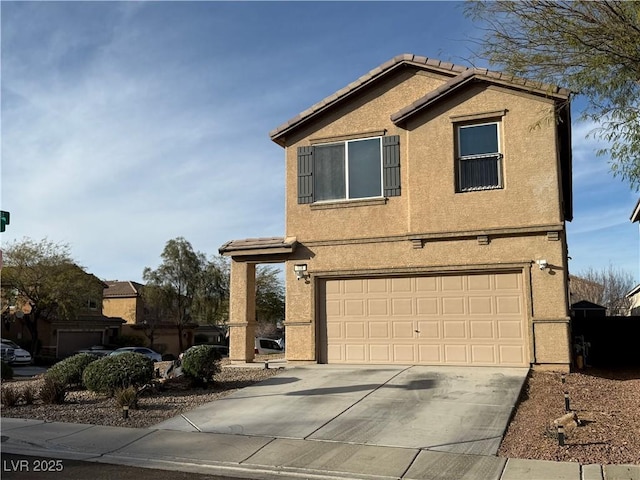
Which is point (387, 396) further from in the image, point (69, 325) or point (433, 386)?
point (69, 325)

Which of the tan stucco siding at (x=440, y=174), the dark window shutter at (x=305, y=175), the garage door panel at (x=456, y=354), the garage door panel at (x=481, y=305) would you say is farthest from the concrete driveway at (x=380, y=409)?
the dark window shutter at (x=305, y=175)

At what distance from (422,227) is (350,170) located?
2.62 metres

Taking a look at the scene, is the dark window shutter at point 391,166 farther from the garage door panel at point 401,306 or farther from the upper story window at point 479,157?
the garage door panel at point 401,306

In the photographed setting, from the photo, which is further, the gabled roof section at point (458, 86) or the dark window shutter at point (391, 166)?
the dark window shutter at point (391, 166)

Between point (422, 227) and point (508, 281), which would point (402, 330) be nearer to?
point (422, 227)

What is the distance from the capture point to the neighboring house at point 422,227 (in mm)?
13438

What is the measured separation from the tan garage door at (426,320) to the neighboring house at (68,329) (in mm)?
28325

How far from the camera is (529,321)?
1313 cm

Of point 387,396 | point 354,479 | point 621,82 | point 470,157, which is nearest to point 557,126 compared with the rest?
point 470,157

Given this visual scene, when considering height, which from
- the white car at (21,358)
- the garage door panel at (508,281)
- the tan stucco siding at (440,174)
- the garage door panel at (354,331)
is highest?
the tan stucco siding at (440,174)

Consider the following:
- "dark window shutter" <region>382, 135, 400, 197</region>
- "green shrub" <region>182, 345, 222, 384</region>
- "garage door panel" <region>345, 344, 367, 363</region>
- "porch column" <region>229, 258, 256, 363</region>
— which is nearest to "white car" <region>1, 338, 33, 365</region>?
"porch column" <region>229, 258, 256, 363</region>

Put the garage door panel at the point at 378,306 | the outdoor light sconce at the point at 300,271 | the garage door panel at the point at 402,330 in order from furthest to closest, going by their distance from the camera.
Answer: the outdoor light sconce at the point at 300,271, the garage door panel at the point at 378,306, the garage door panel at the point at 402,330

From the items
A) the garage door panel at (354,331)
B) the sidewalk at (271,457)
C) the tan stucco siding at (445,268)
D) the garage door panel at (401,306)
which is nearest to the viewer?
the sidewalk at (271,457)

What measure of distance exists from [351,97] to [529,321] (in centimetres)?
737
